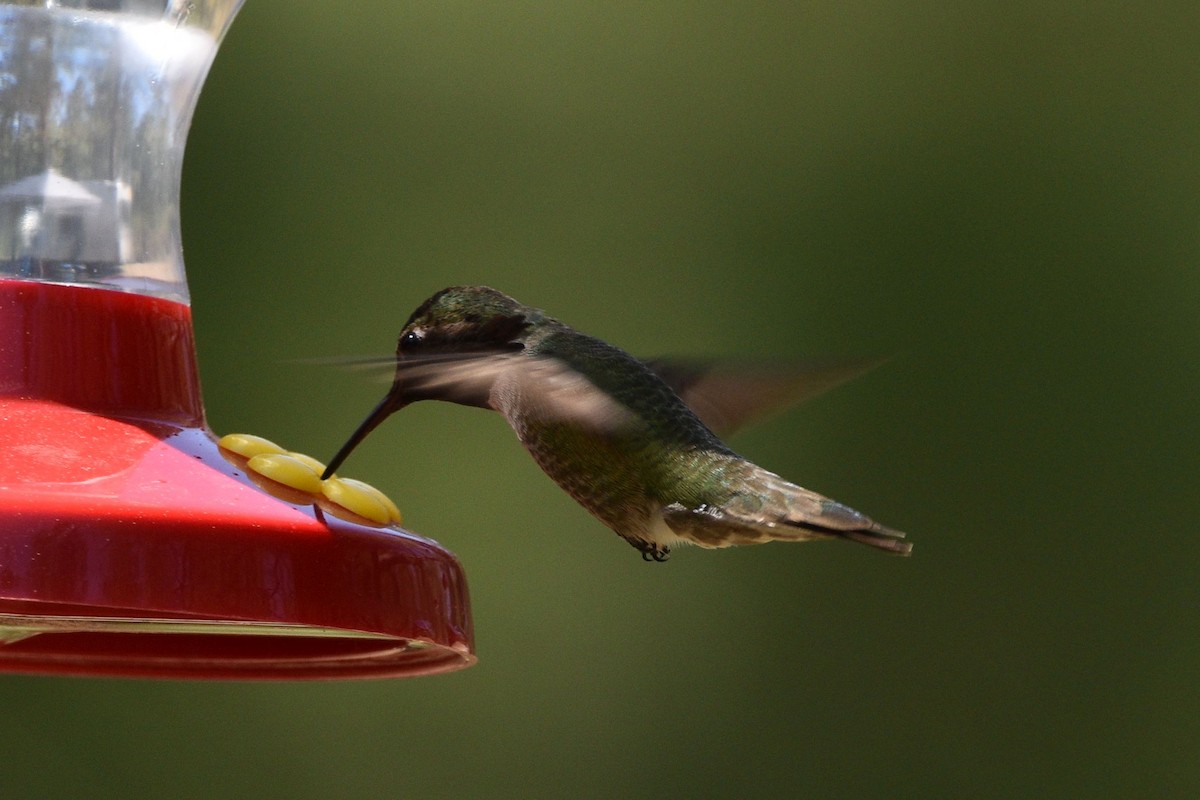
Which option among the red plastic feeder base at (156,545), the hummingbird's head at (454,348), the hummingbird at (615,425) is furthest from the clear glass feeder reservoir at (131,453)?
the hummingbird at (615,425)

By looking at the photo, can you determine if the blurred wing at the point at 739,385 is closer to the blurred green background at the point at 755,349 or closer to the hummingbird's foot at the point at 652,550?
the hummingbird's foot at the point at 652,550

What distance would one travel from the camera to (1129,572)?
605 cm

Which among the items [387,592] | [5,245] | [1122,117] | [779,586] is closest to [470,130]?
[779,586]

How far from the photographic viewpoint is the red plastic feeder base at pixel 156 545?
1682 mm

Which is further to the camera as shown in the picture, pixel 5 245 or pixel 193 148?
pixel 193 148

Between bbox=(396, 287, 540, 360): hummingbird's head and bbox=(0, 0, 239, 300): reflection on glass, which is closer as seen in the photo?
bbox=(0, 0, 239, 300): reflection on glass

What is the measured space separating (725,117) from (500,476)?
66.7 inches

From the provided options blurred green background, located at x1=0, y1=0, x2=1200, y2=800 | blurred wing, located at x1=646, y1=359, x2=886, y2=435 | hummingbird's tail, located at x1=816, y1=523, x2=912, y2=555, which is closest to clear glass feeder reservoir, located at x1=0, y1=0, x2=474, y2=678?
hummingbird's tail, located at x1=816, y1=523, x2=912, y2=555

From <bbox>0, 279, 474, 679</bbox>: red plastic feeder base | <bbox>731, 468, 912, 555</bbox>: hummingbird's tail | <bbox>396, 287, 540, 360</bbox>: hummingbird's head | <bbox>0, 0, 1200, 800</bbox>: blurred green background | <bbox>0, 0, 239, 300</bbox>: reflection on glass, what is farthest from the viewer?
<bbox>0, 0, 1200, 800</bbox>: blurred green background

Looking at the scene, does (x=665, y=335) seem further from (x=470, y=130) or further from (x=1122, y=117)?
(x=1122, y=117)

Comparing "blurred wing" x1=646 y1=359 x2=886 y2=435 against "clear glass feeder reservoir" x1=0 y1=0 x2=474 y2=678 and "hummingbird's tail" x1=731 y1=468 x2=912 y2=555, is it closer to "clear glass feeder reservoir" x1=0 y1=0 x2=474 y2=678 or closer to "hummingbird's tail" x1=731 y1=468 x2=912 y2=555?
"hummingbird's tail" x1=731 y1=468 x2=912 y2=555

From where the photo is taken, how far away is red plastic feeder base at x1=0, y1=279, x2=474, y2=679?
1.68 meters

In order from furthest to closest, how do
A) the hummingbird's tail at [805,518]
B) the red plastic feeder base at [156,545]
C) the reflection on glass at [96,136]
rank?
1. the hummingbird's tail at [805,518]
2. the reflection on glass at [96,136]
3. the red plastic feeder base at [156,545]

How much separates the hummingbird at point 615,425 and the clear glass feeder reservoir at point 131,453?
1.46 ft
